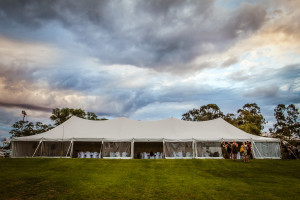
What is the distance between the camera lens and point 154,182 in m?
9.25

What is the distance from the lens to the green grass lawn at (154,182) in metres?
7.51

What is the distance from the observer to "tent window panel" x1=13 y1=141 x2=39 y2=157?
1923 centimetres

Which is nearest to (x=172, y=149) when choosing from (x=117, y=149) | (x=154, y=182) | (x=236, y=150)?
(x=117, y=149)

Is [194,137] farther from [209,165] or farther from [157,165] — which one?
[157,165]

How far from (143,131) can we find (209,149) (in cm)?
600

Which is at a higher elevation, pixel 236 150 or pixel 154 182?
pixel 236 150

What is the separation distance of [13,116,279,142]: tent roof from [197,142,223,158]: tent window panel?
51 centimetres

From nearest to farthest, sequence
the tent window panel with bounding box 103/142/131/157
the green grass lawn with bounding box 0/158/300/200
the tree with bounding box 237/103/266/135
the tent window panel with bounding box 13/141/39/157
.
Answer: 1. the green grass lawn with bounding box 0/158/300/200
2. the tent window panel with bounding box 103/142/131/157
3. the tent window panel with bounding box 13/141/39/157
4. the tree with bounding box 237/103/266/135

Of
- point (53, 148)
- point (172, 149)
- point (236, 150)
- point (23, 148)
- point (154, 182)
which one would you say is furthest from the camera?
point (23, 148)

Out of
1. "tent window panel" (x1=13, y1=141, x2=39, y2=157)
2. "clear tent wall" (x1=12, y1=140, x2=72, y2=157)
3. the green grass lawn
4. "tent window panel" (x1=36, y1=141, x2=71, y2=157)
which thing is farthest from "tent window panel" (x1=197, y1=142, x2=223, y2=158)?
"tent window panel" (x1=13, y1=141, x2=39, y2=157)

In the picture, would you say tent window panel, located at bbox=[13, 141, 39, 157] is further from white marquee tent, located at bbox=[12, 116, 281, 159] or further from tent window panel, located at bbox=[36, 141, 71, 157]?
tent window panel, located at bbox=[36, 141, 71, 157]

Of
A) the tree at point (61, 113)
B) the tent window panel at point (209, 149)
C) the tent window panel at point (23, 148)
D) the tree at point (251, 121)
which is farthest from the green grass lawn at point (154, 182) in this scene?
the tree at point (61, 113)

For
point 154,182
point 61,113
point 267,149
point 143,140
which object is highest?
point 61,113

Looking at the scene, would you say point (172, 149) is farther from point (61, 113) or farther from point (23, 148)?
point (61, 113)
